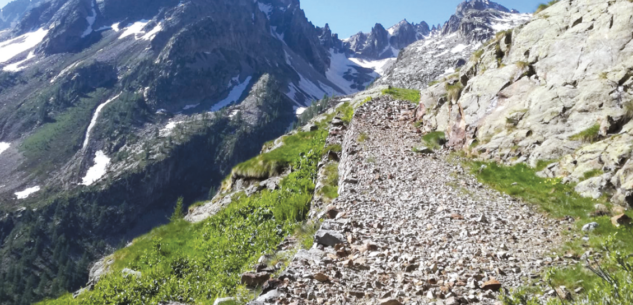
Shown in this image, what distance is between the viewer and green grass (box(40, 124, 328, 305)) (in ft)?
57.8

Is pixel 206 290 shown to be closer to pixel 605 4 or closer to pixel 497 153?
pixel 497 153

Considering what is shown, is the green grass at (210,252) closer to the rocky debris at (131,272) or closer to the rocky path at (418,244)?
the rocky debris at (131,272)

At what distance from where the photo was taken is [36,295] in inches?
Answer: 6388

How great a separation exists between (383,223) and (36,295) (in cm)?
19741

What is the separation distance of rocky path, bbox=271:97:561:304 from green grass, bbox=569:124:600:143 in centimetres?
495

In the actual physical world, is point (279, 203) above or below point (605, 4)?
below

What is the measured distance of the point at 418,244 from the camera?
1254cm

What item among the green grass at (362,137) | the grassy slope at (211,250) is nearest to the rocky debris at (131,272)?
the grassy slope at (211,250)

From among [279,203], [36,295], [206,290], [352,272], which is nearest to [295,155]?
[279,203]

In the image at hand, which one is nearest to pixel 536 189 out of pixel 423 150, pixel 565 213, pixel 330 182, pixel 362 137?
pixel 565 213

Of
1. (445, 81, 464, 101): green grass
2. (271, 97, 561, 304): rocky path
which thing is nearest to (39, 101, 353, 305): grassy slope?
(271, 97, 561, 304): rocky path

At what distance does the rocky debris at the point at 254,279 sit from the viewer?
A: 1143cm

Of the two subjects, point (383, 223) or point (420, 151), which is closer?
point (383, 223)

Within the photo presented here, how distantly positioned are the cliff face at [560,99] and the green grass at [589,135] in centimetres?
4
